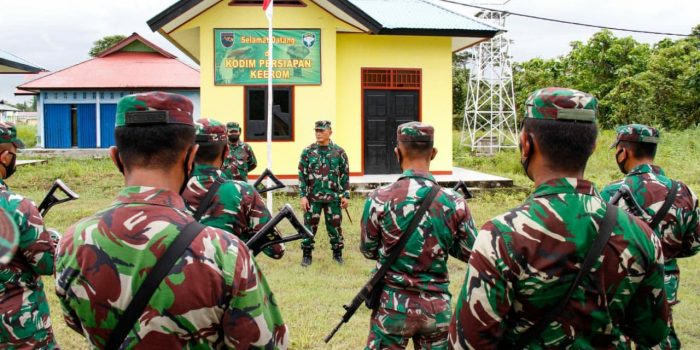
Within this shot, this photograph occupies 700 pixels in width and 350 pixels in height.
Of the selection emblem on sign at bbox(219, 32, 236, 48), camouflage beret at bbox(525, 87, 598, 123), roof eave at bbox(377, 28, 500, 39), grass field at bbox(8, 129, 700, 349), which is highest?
roof eave at bbox(377, 28, 500, 39)

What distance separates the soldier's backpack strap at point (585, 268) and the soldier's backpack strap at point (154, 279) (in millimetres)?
1152

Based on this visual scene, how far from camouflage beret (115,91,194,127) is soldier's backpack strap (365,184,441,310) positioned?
76.7 inches

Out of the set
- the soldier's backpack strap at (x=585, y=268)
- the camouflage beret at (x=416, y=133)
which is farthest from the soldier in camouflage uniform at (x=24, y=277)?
the soldier's backpack strap at (x=585, y=268)

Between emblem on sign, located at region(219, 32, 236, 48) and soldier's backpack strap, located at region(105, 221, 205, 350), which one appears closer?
soldier's backpack strap, located at region(105, 221, 205, 350)

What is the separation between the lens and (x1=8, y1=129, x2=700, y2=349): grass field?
568 cm

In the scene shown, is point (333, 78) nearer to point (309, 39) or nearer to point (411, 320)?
point (309, 39)

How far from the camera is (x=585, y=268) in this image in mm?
2064

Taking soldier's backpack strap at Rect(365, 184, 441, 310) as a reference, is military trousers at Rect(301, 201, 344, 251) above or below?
below

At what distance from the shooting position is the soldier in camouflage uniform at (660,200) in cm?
423

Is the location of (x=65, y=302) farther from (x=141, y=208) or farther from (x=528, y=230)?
(x=528, y=230)

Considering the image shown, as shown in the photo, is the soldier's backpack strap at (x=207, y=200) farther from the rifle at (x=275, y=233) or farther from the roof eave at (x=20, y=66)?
the roof eave at (x=20, y=66)

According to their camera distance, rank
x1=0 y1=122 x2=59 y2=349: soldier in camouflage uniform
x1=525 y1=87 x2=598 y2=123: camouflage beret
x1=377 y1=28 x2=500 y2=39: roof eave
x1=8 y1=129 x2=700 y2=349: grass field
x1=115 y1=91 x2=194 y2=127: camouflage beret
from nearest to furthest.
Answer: x1=115 y1=91 x2=194 y2=127: camouflage beret, x1=525 y1=87 x2=598 y2=123: camouflage beret, x1=0 y1=122 x2=59 y2=349: soldier in camouflage uniform, x1=8 y1=129 x2=700 y2=349: grass field, x1=377 y1=28 x2=500 y2=39: roof eave

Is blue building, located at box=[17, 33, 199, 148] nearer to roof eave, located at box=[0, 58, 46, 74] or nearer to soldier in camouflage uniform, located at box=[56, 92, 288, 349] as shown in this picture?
roof eave, located at box=[0, 58, 46, 74]

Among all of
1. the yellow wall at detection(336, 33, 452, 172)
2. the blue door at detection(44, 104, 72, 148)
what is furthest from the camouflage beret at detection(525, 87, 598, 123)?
the blue door at detection(44, 104, 72, 148)
